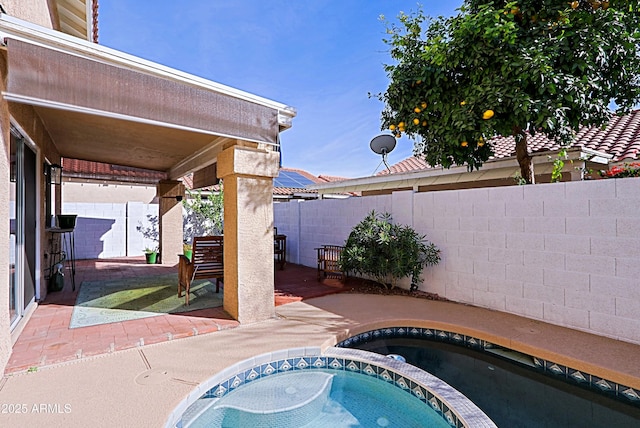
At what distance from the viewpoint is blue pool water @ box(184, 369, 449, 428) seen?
3918mm

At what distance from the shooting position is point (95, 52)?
407 centimetres

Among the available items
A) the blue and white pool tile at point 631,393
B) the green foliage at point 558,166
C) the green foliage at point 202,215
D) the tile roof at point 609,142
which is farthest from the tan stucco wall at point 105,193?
the blue and white pool tile at point 631,393

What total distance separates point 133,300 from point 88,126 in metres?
3.91

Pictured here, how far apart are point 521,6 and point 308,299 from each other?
807cm

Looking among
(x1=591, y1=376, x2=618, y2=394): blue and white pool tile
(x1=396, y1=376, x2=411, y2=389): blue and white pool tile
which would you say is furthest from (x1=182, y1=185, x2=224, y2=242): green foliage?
(x1=591, y1=376, x2=618, y2=394): blue and white pool tile

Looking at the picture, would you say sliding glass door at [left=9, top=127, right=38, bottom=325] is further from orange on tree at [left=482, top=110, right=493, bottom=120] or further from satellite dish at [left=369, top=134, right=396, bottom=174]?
satellite dish at [left=369, top=134, right=396, bottom=174]

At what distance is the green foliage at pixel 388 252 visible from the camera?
327 inches

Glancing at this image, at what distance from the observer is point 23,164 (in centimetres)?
577

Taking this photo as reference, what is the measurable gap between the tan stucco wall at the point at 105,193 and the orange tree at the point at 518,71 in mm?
14621

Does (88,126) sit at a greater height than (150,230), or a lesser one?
greater

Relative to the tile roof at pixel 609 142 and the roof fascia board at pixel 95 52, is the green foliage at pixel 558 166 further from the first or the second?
the roof fascia board at pixel 95 52

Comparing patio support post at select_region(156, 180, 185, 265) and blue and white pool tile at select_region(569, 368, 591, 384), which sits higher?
patio support post at select_region(156, 180, 185, 265)

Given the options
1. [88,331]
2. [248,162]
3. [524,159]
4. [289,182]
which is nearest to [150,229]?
[289,182]

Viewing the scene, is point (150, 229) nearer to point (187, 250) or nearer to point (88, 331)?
point (187, 250)
